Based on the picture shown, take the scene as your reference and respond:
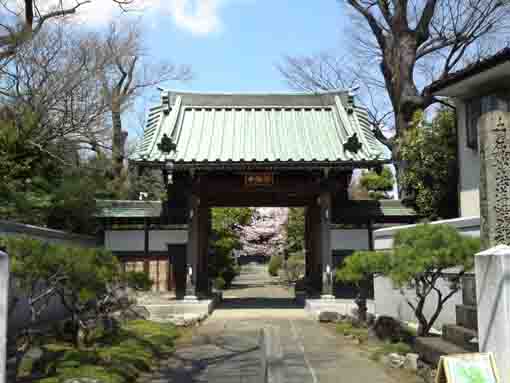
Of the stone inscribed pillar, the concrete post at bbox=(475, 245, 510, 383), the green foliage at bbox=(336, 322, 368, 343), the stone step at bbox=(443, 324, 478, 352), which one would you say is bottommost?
the green foliage at bbox=(336, 322, 368, 343)

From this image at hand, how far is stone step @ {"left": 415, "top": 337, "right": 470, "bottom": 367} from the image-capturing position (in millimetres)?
8227

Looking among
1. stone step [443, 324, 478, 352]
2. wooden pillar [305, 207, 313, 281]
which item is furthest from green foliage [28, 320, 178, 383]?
wooden pillar [305, 207, 313, 281]

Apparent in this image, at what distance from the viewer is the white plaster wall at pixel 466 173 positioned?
41.0 feet

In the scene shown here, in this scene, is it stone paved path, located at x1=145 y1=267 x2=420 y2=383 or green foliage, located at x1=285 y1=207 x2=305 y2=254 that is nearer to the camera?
stone paved path, located at x1=145 y1=267 x2=420 y2=383

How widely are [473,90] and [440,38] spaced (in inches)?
533

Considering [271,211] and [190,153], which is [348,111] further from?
[271,211]

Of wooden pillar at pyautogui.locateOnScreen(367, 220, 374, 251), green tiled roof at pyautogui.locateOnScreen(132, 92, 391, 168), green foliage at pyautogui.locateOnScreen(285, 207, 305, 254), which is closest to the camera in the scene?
green tiled roof at pyautogui.locateOnScreen(132, 92, 391, 168)

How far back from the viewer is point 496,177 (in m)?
8.80

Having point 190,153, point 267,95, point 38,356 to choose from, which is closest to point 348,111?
point 267,95

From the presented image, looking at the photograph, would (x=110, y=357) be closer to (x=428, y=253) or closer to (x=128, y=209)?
(x=428, y=253)

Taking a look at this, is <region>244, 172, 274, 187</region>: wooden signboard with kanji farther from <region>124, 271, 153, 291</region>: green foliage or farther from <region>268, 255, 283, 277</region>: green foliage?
<region>268, 255, 283, 277</region>: green foliage

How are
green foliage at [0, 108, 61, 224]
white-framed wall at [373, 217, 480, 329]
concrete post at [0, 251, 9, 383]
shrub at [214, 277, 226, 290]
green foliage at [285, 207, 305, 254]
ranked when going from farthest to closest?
green foliage at [285, 207, 305, 254], shrub at [214, 277, 226, 290], green foliage at [0, 108, 61, 224], white-framed wall at [373, 217, 480, 329], concrete post at [0, 251, 9, 383]

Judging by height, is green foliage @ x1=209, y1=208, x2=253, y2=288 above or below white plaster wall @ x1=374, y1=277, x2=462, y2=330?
above

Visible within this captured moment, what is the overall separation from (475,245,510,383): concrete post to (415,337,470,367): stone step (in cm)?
151
